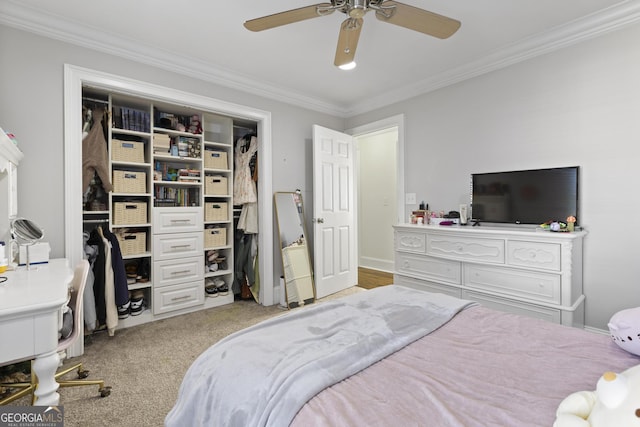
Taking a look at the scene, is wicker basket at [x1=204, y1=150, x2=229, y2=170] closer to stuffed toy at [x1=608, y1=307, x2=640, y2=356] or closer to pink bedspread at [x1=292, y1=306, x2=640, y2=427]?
pink bedspread at [x1=292, y1=306, x2=640, y2=427]

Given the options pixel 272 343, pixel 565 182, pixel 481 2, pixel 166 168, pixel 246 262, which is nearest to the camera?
pixel 272 343

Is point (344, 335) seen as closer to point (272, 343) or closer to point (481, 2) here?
point (272, 343)

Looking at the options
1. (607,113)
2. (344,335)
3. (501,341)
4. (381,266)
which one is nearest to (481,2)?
(607,113)

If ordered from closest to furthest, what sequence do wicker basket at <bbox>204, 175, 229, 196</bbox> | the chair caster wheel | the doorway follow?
the chair caster wheel
wicker basket at <bbox>204, 175, 229, 196</bbox>
the doorway

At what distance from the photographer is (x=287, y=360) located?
1011mm

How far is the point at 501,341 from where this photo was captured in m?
1.22

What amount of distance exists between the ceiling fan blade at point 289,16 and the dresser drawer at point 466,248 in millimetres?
2119

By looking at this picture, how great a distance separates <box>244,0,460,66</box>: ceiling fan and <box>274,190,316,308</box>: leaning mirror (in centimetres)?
213

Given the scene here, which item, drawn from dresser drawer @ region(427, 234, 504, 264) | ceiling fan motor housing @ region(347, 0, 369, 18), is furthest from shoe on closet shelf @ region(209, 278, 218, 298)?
ceiling fan motor housing @ region(347, 0, 369, 18)

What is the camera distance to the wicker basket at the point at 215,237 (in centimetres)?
363

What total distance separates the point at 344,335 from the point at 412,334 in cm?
29

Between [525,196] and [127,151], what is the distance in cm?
385

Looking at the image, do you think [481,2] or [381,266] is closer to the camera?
[481,2]

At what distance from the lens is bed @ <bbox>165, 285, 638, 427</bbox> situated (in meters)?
0.81
